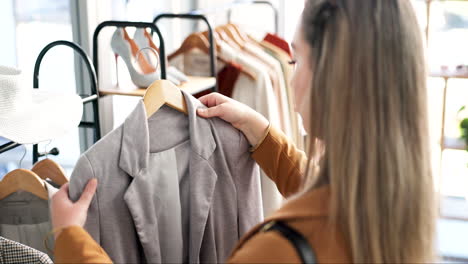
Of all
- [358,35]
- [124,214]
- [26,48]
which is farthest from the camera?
[26,48]

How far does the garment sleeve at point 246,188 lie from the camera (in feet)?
4.12

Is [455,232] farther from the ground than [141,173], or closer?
closer

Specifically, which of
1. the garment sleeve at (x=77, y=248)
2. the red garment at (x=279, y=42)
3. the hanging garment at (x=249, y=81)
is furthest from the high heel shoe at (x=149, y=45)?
the garment sleeve at (x=77, y=248)

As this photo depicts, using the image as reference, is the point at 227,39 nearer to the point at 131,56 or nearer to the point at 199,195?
the point at 131,56

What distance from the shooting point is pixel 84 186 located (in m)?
1.08

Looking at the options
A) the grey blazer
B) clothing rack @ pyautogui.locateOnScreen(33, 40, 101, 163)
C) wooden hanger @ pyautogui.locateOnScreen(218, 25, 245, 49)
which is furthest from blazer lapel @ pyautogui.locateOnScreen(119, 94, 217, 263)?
wooden hanger @ pyautogui.locateOnScreen(218, 25, 245, 49)

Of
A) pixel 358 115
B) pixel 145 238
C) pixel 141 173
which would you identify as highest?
pixel 358 115

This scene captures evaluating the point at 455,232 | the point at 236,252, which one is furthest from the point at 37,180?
the point at 455,232

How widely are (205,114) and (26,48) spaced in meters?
1.22

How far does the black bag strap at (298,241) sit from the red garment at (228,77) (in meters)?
1.57

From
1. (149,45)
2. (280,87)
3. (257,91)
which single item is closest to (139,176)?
(149,45)

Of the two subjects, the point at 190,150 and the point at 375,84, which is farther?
the point at 190,150

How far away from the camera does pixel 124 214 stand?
3.74 feet

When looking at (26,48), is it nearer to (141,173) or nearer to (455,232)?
(141,173)
